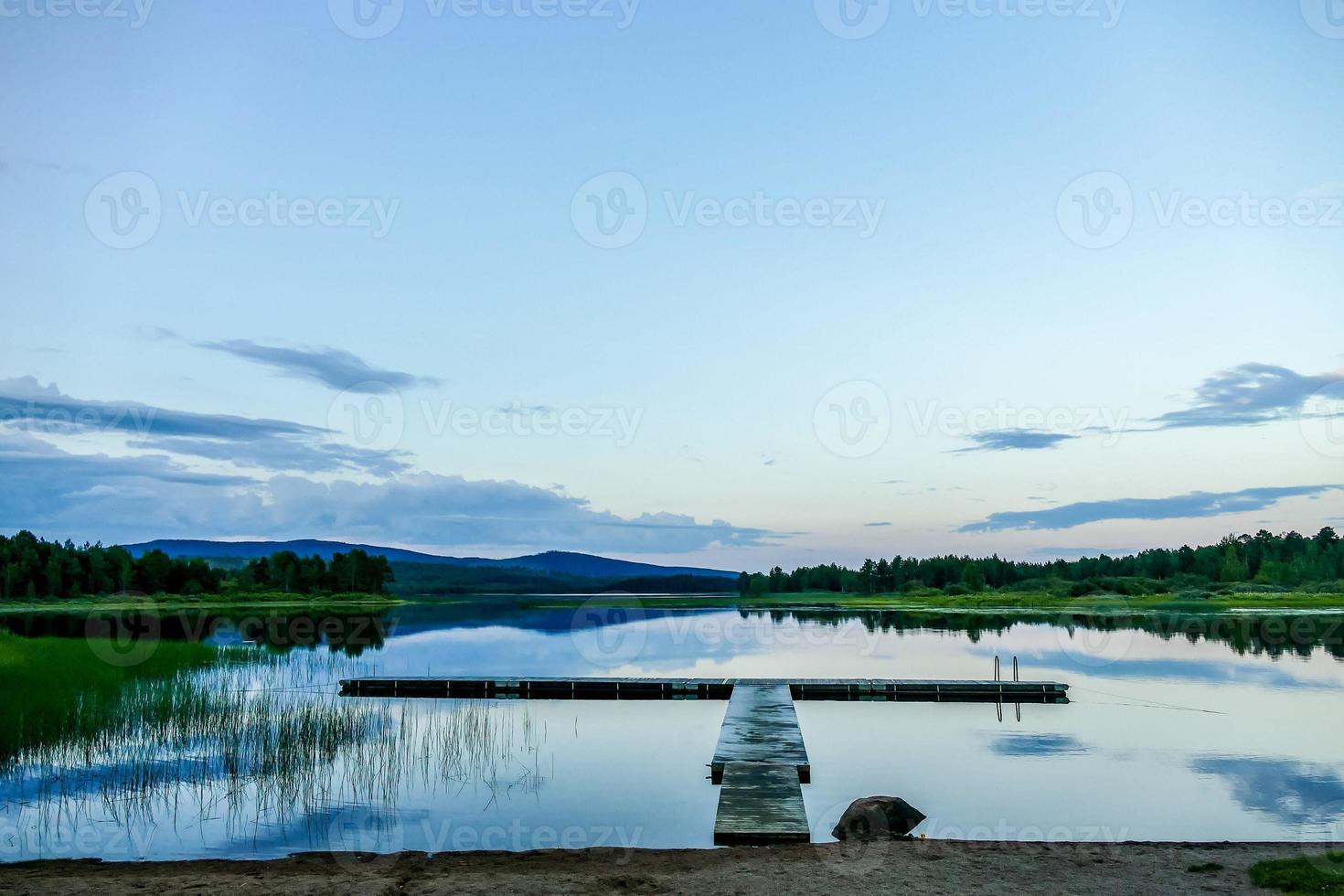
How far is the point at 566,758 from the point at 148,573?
4128 inches

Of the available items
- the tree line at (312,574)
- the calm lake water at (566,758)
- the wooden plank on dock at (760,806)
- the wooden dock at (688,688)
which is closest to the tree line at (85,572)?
the tree line at (312,574)

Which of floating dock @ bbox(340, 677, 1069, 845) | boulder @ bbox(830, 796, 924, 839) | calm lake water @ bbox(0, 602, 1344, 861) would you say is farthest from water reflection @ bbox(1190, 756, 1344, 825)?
floating dock @ bbox(340, 677, 1069, 845)

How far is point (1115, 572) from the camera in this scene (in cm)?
15775

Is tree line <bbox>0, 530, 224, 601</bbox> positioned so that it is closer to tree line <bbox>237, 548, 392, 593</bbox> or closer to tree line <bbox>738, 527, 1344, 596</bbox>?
tree line <bbox>237, 548, 392, 593</bbox>

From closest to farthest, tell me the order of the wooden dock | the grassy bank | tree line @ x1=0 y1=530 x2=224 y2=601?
the wooden dock < the grassy bank < tree line @ x1=0 y1=530 x2=224 y2=601

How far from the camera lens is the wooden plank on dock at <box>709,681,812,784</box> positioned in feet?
60.5

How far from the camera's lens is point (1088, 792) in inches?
691

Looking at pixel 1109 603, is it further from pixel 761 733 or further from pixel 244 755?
pixel 244 755

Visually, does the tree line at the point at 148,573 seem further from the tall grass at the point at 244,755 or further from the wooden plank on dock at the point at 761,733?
the wooden plank on dock at the point at 761,733

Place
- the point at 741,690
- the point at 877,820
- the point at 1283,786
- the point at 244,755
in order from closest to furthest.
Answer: the point at 877,820
the point at 1283,786
the point at 244,755
the point at 741,690

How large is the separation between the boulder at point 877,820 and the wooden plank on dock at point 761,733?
3.80 m

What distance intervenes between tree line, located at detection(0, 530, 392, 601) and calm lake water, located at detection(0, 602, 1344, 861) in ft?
242

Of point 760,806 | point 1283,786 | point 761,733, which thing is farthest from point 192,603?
point 1283,786

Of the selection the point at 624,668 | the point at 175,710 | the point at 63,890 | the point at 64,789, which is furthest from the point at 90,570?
the point at 63,890
